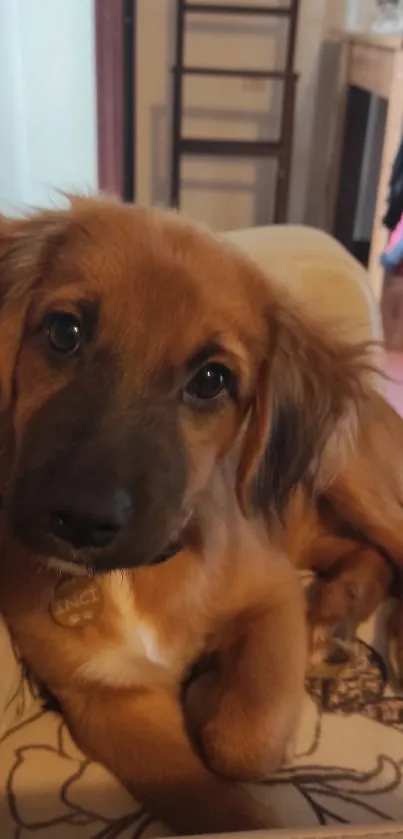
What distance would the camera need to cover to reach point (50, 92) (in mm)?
3867

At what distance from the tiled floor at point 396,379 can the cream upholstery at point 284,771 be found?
1955 millimetres

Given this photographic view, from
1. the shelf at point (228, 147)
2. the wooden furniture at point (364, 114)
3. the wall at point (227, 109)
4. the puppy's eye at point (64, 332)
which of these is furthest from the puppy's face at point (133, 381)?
the wall at point (227, 109)

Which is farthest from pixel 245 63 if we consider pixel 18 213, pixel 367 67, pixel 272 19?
pixel 18 213

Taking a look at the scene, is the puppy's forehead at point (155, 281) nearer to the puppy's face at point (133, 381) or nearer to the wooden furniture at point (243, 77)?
the puppy's face at point (133, 381)

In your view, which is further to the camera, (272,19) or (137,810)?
(272,19)

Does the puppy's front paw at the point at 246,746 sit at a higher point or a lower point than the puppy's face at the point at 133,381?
lower

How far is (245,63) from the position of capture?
4.36m

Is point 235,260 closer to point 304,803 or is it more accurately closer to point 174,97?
point 304,803

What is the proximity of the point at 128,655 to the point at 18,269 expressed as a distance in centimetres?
50

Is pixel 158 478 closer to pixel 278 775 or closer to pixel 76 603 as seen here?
pixel 76 603

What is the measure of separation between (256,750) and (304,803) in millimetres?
77

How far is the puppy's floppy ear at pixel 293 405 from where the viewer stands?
1105mm

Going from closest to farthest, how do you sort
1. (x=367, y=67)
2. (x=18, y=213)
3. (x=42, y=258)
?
(x=42, y=258) < (x=18, y=213) < (x=367, y=67)

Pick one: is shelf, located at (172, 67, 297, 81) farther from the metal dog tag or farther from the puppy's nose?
the puppy's nose
